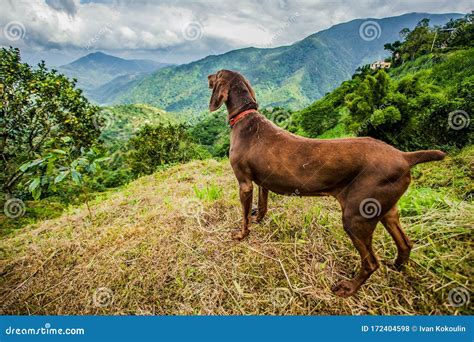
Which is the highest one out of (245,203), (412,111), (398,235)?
(412,111)

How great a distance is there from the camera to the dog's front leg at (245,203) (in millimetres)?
2816

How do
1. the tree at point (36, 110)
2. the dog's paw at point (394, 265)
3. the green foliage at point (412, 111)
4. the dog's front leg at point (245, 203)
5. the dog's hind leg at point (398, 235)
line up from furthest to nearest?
the tree at point (36, 110), the green foliage at point (412, 111), the dog's front leg at point (245, 203), the dog's paw at point (394, 265), the dog's hind leg at point (398, 235)

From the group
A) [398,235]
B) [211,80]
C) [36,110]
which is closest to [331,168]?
[398,235]

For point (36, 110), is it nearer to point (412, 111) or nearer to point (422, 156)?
point (422, 156)

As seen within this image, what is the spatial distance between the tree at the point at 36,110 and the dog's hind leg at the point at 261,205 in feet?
27.6

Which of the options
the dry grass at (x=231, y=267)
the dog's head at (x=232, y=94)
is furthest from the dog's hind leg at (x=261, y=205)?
the dog's head at (x=232, y=94)

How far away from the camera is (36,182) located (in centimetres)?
298

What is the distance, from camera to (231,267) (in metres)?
2.71

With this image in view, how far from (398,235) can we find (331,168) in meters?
Answer: 0.99

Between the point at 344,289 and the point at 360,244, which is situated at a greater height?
the point at 360,244

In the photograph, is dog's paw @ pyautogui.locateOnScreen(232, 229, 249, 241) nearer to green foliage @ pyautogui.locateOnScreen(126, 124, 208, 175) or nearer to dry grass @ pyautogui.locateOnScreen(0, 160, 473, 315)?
dry grass @ pyautogui.locateOnScreen(0, 160, 473, 315)

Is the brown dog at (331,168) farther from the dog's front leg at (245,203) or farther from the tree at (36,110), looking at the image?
the tree at (36,110)

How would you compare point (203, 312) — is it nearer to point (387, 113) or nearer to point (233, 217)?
point (233, 217)

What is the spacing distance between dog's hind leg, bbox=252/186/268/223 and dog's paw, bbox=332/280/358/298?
3.95ft
